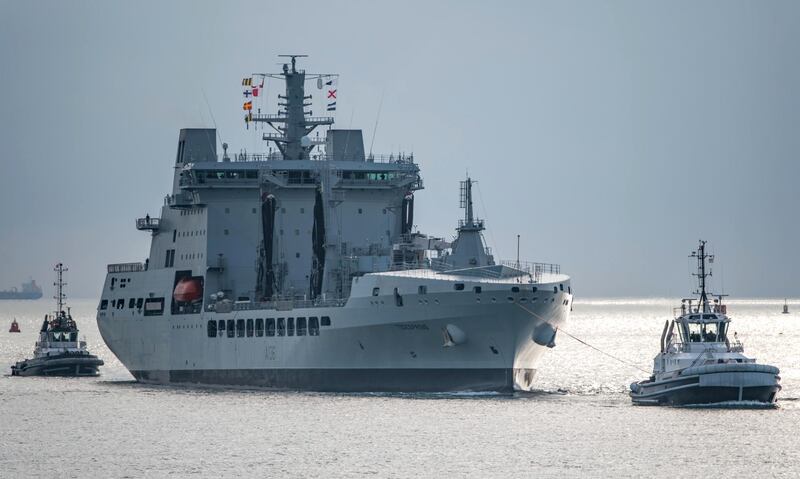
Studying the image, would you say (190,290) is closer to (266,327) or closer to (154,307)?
(154,307)

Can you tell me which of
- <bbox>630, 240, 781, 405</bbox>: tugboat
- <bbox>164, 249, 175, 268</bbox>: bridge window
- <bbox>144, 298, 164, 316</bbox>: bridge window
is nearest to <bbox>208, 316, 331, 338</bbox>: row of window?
<bbox>144, 298, 164, 316</bbox>: bridge window

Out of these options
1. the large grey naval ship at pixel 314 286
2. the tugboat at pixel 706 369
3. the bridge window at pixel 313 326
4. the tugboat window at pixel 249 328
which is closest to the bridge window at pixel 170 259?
the large grey naval ship at pixel 314 286

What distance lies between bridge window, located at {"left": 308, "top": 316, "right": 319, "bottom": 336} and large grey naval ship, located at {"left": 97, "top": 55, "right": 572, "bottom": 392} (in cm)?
8

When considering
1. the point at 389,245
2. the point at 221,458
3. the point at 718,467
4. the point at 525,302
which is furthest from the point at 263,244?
the point at 718,467

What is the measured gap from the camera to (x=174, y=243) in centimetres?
8900

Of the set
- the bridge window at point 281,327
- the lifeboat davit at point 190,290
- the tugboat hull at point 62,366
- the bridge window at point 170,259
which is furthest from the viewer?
the tugboat hull at point 62,366

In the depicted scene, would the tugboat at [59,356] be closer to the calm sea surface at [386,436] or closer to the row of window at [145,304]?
the row of window at [145,304]

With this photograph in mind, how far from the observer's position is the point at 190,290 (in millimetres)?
85250

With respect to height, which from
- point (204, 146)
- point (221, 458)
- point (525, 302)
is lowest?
point (221, 458)

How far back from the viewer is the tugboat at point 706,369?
6475cm

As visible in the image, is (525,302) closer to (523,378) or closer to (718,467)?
(523,378)

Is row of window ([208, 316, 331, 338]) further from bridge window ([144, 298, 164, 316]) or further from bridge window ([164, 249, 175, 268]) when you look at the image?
bridge window ([164, 249, 175, 268])

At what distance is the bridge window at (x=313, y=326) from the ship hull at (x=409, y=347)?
0.66ft

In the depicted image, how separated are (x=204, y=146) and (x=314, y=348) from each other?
18248mm
